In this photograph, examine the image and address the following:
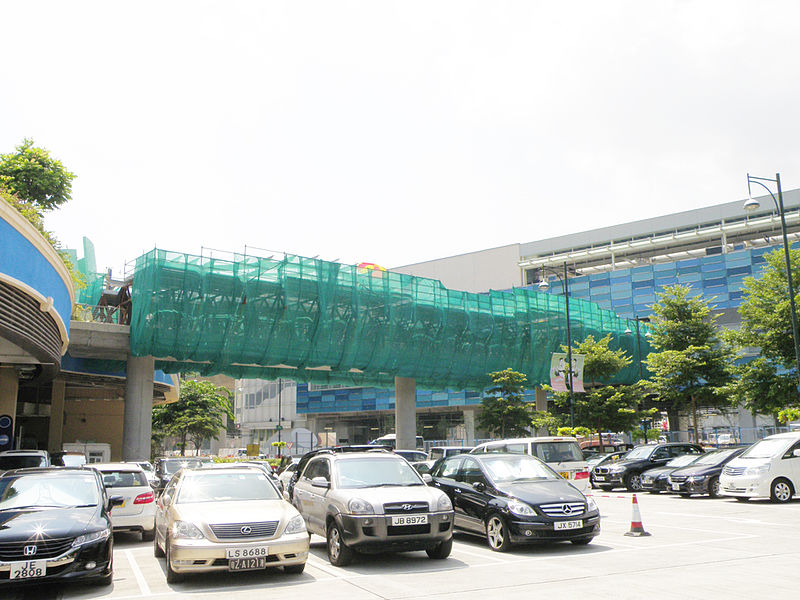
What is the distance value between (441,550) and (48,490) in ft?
19.3

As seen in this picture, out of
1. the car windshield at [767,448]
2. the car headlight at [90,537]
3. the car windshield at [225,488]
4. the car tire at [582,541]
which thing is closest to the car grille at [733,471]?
the car windshield at [767,448]

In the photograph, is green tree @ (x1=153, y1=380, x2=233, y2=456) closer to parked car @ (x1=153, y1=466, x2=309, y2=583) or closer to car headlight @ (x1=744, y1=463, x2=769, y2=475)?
car headlight @ (x1=744, y1=463, x2=769, y2=475)

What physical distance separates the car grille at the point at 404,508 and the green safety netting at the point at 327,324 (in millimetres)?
26038

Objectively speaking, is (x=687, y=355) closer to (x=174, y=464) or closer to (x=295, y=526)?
(x=174, y=464)

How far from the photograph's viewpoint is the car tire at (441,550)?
1068 cm

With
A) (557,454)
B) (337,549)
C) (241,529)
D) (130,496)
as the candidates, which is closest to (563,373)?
(557,454)

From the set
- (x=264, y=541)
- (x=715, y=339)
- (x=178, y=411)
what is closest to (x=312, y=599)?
(x=264, y=541)

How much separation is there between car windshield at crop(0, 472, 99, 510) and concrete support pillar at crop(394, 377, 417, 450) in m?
34.2

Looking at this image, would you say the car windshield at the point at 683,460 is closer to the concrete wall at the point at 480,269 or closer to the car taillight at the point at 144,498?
the car taillight at the point at 144,498

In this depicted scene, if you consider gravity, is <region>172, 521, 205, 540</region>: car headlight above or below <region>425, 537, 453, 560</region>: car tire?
above

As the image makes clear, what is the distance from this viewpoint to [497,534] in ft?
38.5

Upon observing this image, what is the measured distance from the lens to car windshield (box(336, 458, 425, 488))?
11.3 meters

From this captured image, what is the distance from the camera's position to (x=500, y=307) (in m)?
47.4

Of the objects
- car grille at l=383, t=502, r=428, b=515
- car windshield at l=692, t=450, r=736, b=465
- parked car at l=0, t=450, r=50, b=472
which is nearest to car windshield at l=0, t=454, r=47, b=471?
parked car at l=0, t=450, r=50, b=472
